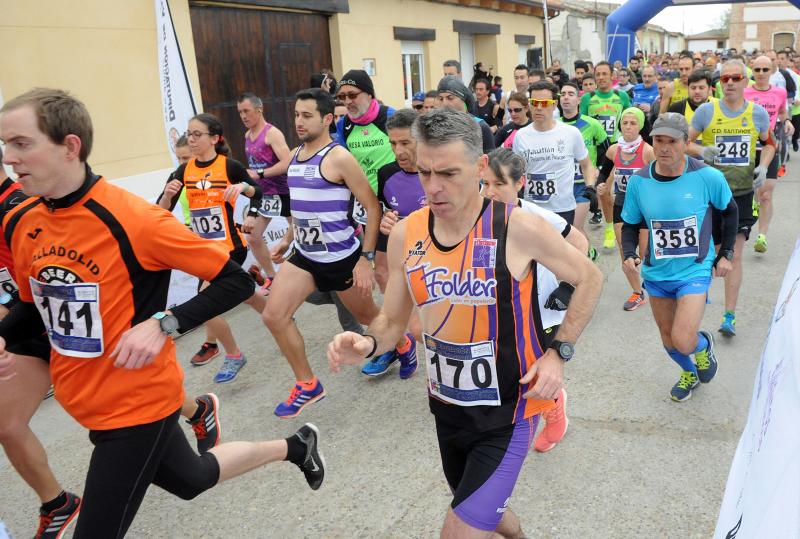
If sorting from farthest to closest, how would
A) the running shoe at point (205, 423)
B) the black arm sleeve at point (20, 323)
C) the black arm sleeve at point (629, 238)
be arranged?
1. the black arm sleeve at point (629, 238)
2. the running shoe at point (205, 423)
3. the black arm sleeve at point (20, 323)

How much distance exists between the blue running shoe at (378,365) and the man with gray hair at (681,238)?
191 cm

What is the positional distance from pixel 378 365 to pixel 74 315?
291cm

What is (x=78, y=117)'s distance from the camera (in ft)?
7.84

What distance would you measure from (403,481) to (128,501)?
5.20ft

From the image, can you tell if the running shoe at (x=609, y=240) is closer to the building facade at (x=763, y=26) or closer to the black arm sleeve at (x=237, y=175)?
the black arm sleeve at (x=237, y=175)

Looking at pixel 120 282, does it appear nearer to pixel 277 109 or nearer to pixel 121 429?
pixel 121 429

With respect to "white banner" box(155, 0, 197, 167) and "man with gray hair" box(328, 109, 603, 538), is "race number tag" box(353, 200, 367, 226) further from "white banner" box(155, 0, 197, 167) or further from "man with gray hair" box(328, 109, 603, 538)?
"white banner" box(155, 0, 197, 167)

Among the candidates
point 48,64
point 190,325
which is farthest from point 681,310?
point 48,64

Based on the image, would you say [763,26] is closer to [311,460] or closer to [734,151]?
[734,151]

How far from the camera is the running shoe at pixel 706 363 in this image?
432cm

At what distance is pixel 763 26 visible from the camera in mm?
58938

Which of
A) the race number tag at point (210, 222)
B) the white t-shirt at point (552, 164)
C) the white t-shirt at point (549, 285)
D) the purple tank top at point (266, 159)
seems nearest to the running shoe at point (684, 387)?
the white t-shirt at point (549, 285)

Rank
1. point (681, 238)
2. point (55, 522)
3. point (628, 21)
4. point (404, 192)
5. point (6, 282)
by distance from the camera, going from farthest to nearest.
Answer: point (628, 21) → point (404, 192) → point (681, 238) → point (6, 282) → point (55, 522)

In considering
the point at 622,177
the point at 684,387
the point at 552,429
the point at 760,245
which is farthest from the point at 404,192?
the point at 760,245
